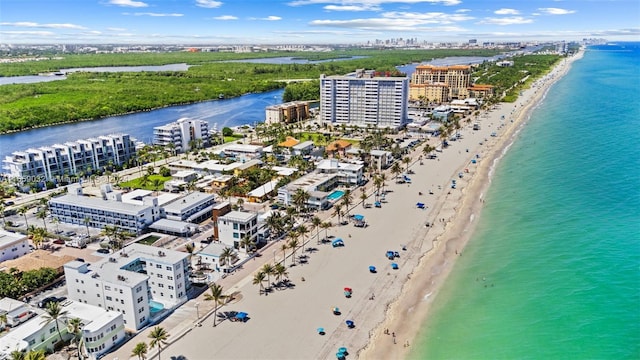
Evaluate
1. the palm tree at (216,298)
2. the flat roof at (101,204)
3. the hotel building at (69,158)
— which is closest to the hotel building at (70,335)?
the palm tree at (216,298)

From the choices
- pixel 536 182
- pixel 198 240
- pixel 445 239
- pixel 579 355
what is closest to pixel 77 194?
pixel 198 240

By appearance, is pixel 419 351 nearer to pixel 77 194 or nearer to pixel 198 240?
pixel 198 240

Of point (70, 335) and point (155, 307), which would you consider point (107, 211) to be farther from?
point (70, 335)

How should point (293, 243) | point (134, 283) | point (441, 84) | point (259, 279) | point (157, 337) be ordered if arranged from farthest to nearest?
point (441, 84) < point (293, 243) < point (259, 279) < point (134, 283) < point (157, 337)

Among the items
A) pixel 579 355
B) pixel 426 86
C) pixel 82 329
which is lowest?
pixel 579 355

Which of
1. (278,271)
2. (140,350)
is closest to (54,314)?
(140,350)

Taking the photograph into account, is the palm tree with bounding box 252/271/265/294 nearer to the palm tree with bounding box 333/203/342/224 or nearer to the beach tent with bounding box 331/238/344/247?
the beach tent with bounding box 331/238/344/247

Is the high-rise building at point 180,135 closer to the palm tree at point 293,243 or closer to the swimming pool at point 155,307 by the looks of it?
the palm tree at point 293,243
